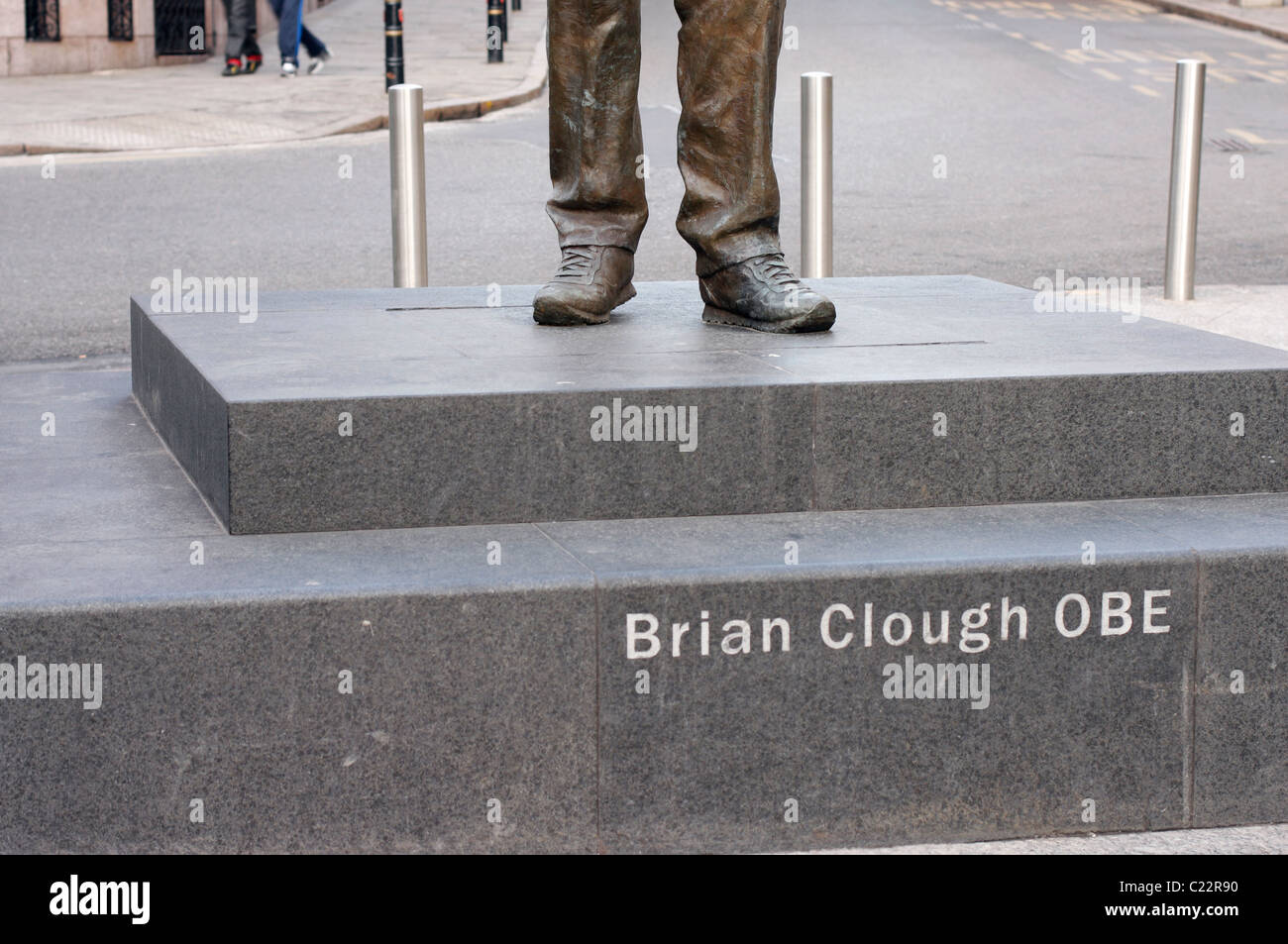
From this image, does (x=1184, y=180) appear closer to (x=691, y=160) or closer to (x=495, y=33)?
(x=691, y=160)

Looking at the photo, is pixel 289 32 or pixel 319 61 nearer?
pixel 289 32

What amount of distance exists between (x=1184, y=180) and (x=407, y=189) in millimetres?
3322

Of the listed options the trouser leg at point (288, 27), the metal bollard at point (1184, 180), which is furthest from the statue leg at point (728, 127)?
the trouser leg at point (288, 27)

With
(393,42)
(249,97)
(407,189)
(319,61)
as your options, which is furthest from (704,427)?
(319,61)

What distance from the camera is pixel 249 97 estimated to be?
1633 centimetres

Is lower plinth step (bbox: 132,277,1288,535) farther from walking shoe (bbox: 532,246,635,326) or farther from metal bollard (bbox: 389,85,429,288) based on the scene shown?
metal bollard (bbox: 389,85,429,288)

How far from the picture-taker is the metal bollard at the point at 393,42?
16.1m

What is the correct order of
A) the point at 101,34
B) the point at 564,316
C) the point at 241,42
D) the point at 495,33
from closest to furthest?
the point at 564,316 → the point at 241,42 → the point at 101,34 → the point at 495,33

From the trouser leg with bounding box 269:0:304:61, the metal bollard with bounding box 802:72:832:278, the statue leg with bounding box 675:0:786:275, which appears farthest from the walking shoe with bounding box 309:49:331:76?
the statue leg with bounding box 675:0:786:275

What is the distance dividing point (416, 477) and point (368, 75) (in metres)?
15.9

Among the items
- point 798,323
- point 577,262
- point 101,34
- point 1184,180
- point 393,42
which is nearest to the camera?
point 798,323

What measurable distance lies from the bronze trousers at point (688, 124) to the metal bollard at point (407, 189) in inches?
87.1

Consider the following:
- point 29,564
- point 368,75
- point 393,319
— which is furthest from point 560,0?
point 368,75
